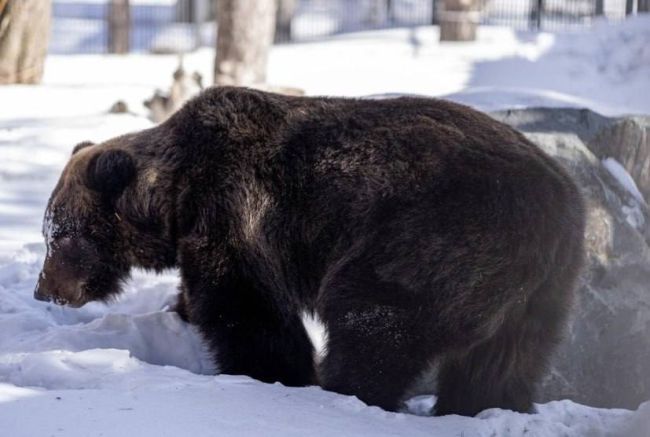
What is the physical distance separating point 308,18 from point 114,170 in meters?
26.7

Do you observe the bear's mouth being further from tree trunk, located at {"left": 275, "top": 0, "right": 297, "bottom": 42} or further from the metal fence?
tree trunk, located at {"left": 275, "top": 0, "right": 297, "bottom": 42}

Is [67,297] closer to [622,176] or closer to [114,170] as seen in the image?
[114,170]

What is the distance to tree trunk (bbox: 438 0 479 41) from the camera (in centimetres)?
2136

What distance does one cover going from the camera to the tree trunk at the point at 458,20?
2136 centimetres

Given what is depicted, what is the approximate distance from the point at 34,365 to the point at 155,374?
0.57 metres

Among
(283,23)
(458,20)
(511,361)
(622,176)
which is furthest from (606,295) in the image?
(283,23)

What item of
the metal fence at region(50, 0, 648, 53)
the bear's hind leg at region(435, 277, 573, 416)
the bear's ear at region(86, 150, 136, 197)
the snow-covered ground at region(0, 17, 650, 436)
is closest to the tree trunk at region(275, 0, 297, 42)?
the metal fence at region(50, 0, 648, 53)

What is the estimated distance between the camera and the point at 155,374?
4.83m

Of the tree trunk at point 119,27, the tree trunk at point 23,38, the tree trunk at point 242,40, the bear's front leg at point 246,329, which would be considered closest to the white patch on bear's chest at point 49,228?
the bear's front leg at point 246,329

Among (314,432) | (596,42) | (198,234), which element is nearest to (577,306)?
(198,234)

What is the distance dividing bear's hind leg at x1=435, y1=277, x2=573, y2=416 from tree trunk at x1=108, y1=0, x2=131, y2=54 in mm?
21373

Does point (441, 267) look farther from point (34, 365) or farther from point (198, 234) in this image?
point (34, 365)

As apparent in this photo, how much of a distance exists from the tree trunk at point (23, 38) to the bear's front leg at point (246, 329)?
9.92 metres

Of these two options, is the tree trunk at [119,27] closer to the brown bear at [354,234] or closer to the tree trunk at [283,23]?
the tree trunk at [283,23]
